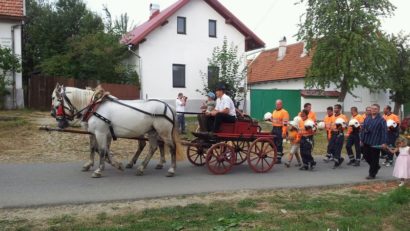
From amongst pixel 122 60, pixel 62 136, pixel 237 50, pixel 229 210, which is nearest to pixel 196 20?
pixel 237 50

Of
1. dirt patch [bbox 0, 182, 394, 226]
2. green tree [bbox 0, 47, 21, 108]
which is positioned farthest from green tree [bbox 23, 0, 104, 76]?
dirt patch [bbox 0, 182, 394, 226]

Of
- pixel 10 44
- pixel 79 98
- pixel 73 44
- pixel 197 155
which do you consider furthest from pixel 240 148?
pixel 73 44

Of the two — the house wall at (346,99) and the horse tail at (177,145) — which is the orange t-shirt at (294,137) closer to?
the horse tail at (177,145)

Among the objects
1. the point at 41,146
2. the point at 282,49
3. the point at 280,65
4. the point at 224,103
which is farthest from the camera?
the point at 282,49

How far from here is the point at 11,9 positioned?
21547mm

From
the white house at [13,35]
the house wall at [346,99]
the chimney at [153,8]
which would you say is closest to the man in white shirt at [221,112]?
the white house at [13,35]

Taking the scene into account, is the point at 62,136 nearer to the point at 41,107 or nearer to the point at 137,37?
the point at 41,107

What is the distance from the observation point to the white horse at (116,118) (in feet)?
30.4

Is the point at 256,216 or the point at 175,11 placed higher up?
the point at 175,11

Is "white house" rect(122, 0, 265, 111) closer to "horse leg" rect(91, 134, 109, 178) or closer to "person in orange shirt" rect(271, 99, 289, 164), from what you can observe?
"person in orange shirt" rect(271, 99, 289, 164)

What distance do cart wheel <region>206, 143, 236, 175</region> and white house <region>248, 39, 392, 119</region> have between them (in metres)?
16.8

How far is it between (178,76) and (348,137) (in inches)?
574

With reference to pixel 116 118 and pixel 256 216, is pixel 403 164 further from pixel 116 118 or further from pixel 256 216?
pixel 116 118

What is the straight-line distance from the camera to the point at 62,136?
587 inches
